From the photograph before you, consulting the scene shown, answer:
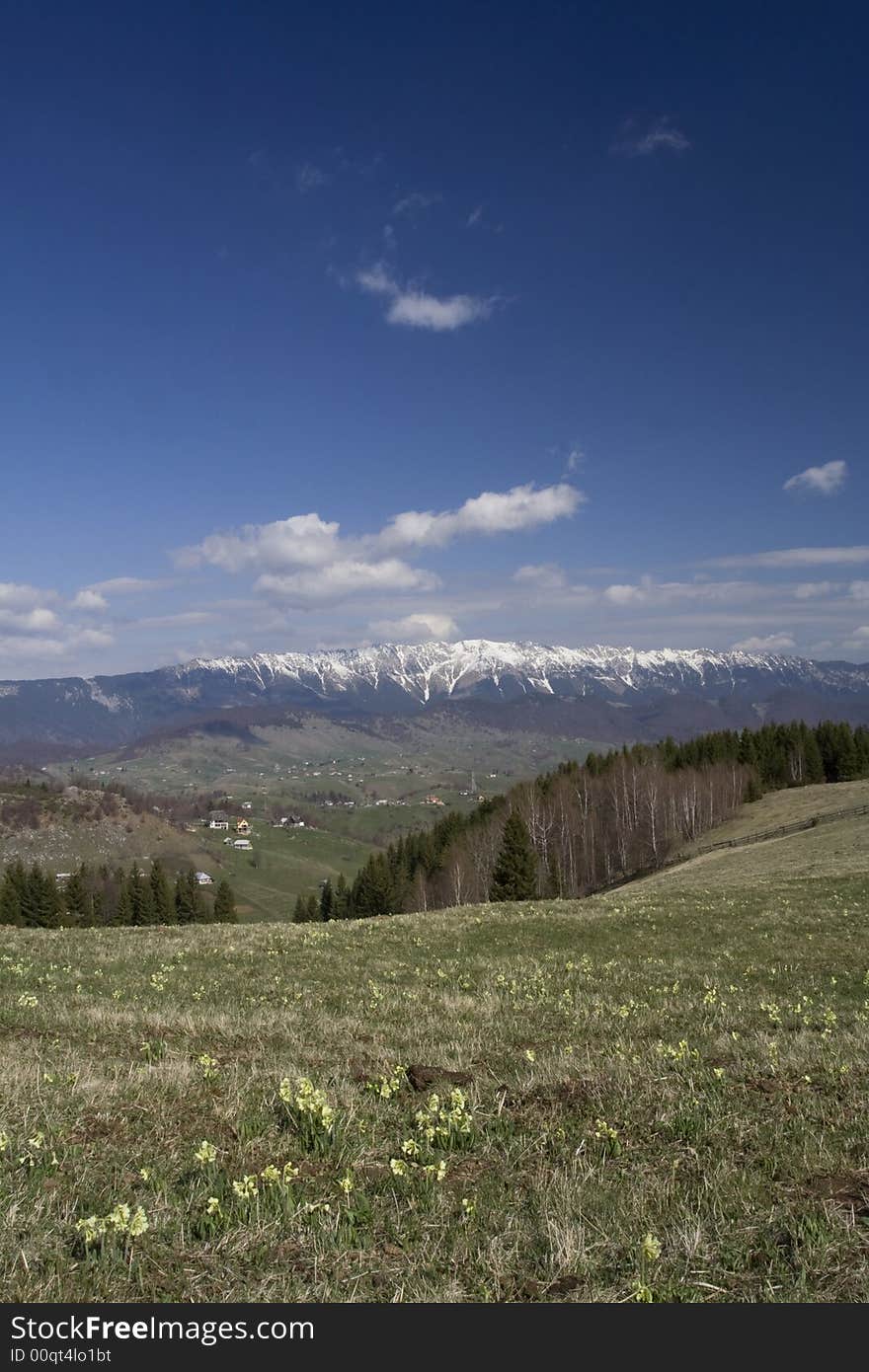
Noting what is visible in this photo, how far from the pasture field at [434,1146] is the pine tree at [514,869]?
194 feet

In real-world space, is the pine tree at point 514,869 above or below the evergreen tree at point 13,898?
above

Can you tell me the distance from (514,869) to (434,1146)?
2689 inches

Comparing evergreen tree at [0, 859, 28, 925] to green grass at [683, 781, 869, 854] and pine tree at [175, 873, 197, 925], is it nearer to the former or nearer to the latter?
pine tree at [175, 873, 197, 925]

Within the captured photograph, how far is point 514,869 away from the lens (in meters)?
72.9

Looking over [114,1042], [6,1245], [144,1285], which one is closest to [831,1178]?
[144,1285]

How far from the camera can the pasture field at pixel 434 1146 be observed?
188 inches

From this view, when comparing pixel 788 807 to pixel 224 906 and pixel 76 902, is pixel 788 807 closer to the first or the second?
pixel 224 906

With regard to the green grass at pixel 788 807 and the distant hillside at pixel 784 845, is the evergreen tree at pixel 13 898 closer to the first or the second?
the distant hillside at pixel 784 845

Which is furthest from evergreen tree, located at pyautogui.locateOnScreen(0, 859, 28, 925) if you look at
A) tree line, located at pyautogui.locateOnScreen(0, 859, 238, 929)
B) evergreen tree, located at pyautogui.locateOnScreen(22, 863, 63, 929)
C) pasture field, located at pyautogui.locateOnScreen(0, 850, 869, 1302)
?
pasture field, located at pyautogui.locateOnScreen(0, 850, 869, 1302)

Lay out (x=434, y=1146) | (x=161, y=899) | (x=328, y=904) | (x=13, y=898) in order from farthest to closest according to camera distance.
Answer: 1. (x=328, y=904)
2. (x=161, y=899)
3. (x=13, y=898)
4. (x=434, y=1146)

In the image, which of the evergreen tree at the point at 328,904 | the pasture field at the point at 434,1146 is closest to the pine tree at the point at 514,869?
the evergreen tree at the point at 328,904

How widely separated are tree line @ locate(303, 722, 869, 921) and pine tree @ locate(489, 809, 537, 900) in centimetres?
1726

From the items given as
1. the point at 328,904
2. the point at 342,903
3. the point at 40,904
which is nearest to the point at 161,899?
the point at 40,904
